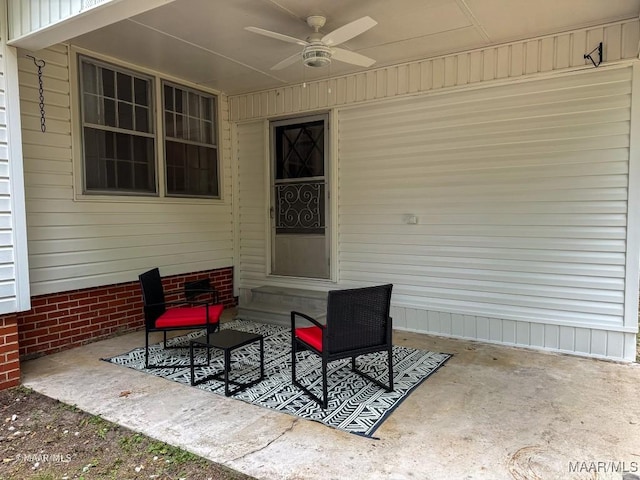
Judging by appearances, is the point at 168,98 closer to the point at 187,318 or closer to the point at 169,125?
the point at 169,125

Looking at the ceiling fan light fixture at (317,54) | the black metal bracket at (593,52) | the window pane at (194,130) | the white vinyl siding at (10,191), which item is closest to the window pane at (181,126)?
the window pane at (194,130)

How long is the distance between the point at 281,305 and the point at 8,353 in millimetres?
2876

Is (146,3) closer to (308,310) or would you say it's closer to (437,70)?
(437,70)

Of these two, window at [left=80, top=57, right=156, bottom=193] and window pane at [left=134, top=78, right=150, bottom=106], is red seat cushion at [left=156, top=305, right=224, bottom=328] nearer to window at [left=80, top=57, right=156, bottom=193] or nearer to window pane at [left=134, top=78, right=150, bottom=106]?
window at [left=80, top=57, right=156, bottom=193]

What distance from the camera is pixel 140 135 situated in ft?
16.0

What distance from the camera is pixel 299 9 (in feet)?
11.3

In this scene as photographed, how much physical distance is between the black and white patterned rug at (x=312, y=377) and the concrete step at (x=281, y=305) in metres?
0.53

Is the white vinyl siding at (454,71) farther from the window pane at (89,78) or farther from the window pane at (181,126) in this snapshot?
the window pane at (89,78)

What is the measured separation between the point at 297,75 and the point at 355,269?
98.7 inches

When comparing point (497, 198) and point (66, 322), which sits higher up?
point (497, 198)

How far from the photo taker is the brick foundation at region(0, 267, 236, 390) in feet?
11.0

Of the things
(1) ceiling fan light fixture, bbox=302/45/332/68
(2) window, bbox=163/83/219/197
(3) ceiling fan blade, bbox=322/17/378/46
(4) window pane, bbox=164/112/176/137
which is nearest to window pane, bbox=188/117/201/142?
(2) window, bbox=163/83/219/197

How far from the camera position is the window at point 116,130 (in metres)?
4.40

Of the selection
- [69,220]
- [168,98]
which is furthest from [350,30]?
[69,220]
